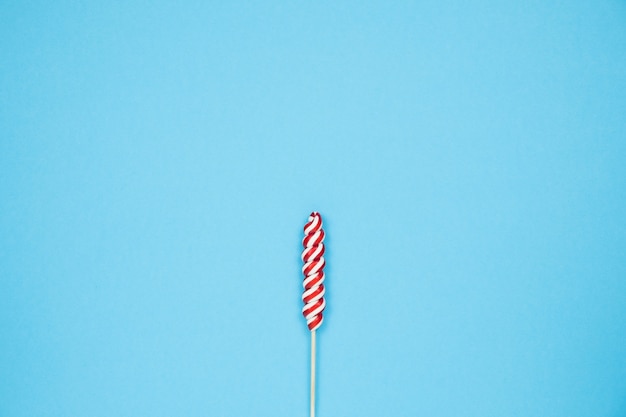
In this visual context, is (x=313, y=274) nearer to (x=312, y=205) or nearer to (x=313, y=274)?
(x=313, y=274)

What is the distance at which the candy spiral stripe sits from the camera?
1.31 meters

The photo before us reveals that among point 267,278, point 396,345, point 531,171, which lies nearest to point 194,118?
point 267,278

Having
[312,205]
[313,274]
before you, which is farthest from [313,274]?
[312,205]

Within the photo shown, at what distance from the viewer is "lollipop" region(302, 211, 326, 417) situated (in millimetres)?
1306

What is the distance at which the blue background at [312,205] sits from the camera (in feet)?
4.44

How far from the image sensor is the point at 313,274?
1308mm

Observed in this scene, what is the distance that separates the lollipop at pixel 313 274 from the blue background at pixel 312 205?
85mm

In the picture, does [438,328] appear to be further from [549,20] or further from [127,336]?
[549,20]

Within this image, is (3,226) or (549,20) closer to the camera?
(3,226)

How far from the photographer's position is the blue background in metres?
1.35

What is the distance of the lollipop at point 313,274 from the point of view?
131 cm

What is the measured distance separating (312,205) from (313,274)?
203 mm

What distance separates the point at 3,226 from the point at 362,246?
Answer: 3.04 feet

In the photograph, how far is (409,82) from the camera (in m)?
1.47
